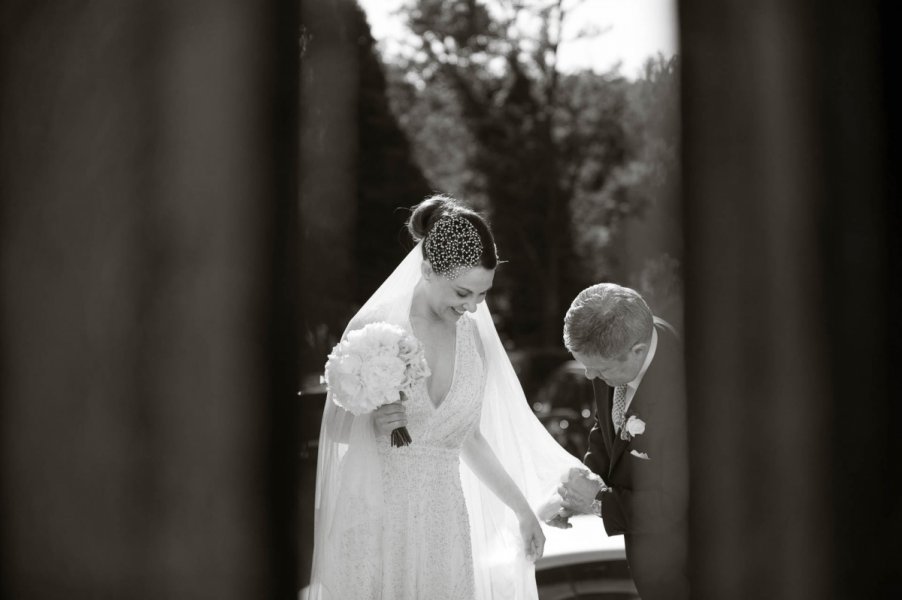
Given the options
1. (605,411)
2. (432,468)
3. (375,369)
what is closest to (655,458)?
(605,411)

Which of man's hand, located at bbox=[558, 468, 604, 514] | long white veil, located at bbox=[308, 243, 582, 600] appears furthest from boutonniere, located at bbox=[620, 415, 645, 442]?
long white veil, located at bbox=[308, 243, 582, 600]

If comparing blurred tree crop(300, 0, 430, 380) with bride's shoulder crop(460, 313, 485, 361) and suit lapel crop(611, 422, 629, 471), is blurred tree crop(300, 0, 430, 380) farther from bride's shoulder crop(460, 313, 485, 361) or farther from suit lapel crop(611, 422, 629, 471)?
suit lapel crop(611, 422, 629, 471)

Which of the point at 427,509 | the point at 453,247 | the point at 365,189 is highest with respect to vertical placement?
the point at 365,189

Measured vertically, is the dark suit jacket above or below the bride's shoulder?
below

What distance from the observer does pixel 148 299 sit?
62.1 inches

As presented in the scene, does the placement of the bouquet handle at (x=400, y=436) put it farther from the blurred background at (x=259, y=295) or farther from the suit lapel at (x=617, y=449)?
the blurred background at (x=259, y=295)

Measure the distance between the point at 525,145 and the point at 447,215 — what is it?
11569 mm

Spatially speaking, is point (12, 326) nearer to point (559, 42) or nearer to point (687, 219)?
point (687, 219)

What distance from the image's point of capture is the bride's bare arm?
8.85 feet

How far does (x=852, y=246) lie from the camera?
58.3 inches

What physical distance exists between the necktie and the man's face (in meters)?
0.15

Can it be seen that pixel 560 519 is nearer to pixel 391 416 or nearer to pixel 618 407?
pixel 618 407

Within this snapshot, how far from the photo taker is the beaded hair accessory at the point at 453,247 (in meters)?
2.45

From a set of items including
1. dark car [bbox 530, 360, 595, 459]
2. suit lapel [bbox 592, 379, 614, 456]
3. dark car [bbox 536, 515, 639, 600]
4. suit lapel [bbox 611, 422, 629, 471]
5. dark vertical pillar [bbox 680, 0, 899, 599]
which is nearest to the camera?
dark vertical pillar [bbox 680, 0, 899, 599]
